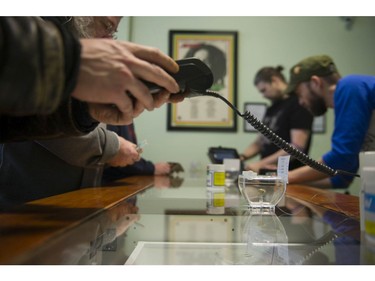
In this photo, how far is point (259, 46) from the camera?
333 cm

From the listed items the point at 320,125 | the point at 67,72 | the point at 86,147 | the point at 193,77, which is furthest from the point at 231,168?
the point at 320,125

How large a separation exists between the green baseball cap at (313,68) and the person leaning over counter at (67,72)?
1.48 m

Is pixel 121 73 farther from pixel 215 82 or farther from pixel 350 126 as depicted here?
pixel 215 82

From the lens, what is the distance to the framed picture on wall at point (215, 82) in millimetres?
3232

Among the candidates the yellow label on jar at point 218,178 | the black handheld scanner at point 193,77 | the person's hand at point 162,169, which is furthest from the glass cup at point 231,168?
the black handheld scanner at point 193,77

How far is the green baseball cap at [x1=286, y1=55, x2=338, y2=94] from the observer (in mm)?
1857

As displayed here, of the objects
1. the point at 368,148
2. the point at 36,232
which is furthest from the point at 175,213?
the point at 368,148

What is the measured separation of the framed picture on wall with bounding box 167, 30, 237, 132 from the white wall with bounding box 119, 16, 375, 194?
0.07 meters

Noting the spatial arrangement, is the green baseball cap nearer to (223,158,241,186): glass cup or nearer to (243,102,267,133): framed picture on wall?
(223,158,241,186): glass cup

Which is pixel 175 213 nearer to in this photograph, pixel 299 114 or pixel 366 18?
pixel 299 114

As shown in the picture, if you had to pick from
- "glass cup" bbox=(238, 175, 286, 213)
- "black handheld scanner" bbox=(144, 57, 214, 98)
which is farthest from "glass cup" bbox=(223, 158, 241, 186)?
"black handheld scanner" bbox=(144, 57, 214, 98)

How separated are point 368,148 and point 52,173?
1.39m

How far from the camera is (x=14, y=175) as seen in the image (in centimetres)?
108

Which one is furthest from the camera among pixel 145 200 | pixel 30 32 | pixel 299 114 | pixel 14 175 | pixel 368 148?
pixel 299 114
